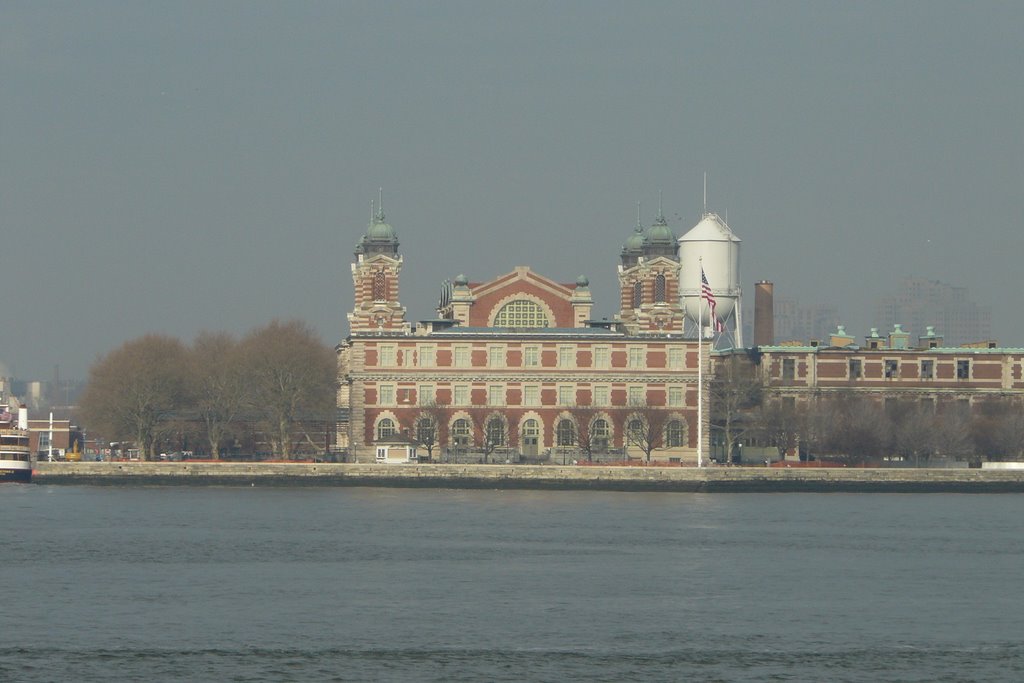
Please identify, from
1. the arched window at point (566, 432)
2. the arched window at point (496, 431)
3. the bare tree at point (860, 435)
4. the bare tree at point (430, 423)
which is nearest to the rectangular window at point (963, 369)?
the bare tree at point (860, 435)

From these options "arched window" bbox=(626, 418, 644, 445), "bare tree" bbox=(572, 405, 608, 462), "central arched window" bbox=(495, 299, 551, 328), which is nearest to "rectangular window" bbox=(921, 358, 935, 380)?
"arched window" bbox=(626, 418, 644, 445)

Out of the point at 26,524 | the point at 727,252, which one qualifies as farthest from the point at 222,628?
the point at 727,252

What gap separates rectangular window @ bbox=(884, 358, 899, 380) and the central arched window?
82.8ft

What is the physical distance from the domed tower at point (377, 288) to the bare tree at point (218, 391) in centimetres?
1215

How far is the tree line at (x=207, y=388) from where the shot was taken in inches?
4948

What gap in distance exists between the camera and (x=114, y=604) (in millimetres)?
52375

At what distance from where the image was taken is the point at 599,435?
126812 millimetres

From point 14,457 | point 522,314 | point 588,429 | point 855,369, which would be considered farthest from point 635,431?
point 14,457

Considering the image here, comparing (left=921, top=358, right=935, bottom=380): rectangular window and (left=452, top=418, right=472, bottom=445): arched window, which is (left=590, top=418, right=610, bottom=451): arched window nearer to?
(left=452, top=418, right=472, bottom=445): arched window

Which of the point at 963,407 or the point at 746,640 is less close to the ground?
the point at 963,407

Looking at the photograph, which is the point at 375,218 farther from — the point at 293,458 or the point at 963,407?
the point at 963,407

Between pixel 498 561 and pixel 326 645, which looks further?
pixel 498 561

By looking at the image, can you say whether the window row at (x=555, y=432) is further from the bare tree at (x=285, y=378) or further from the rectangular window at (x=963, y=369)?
the rectangular window at (x=963, y=369)

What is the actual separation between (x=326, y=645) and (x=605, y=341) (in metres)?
82.5
